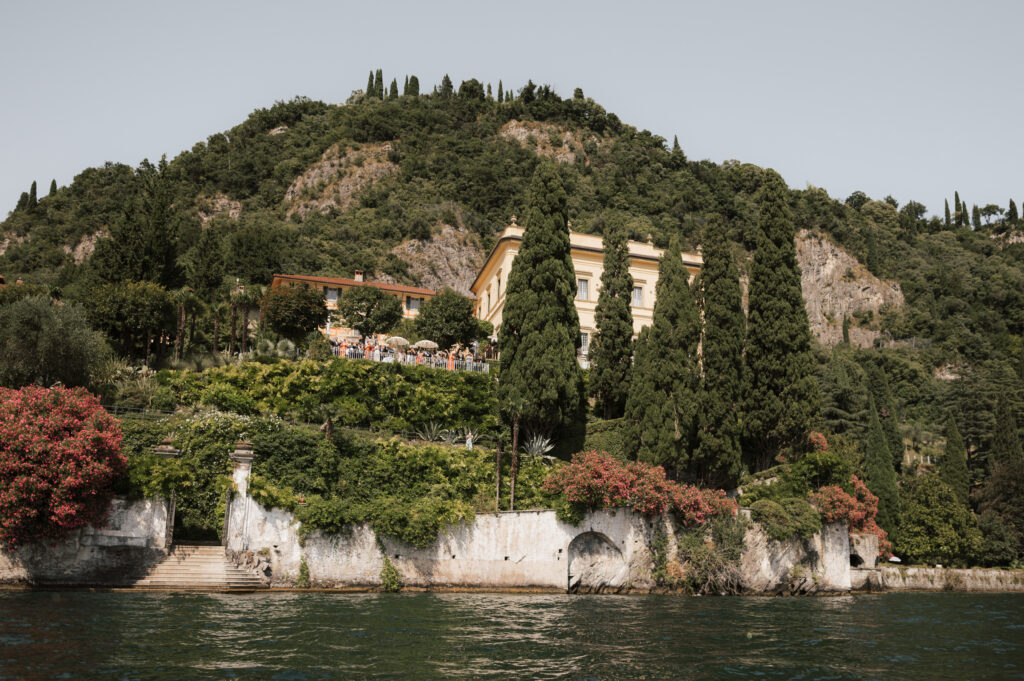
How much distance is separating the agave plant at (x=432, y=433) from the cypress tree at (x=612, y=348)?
7864 mm

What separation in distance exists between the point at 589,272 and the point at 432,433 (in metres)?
20.7

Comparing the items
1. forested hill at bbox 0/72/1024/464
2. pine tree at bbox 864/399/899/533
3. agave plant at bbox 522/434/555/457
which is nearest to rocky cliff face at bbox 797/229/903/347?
forested hill at bbox 0/72/1024/464

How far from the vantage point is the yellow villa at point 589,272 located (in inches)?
1805

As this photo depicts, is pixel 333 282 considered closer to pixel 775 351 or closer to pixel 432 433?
pixel 432 433

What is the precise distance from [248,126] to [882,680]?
420 ft

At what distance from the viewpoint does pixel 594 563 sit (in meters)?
26.5

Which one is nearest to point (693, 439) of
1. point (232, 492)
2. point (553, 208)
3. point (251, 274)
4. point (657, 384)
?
point (657, 384)

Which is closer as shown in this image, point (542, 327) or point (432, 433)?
point (432, 433)

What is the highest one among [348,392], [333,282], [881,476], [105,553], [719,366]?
[333,282]

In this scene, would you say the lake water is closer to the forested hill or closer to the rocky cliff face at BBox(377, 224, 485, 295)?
the forested hill

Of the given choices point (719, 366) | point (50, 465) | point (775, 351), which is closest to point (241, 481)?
point (50, 465)

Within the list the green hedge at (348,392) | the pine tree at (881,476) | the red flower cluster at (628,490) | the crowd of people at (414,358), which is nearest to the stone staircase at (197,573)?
the green hedge at (348,392)

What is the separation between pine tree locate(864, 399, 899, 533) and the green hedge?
2566cm

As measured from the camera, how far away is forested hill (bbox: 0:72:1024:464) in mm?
80812
